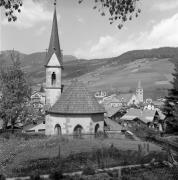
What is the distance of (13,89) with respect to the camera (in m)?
38.3

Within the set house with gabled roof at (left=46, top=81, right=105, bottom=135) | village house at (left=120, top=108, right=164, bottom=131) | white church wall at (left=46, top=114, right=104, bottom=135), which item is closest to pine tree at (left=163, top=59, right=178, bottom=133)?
house with gabled roof at (left=46, top=81, right=105, bottom=135)

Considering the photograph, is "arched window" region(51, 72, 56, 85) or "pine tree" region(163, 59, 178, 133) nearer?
"arched window" region(51, 72, 56, 85)

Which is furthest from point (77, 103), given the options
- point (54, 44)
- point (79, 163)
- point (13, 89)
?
point (79, 163)

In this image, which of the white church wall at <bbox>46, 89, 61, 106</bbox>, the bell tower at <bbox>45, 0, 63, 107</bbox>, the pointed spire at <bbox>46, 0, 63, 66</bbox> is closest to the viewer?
the white church wall at <bbox>46, 89, 61, 106</bbox>

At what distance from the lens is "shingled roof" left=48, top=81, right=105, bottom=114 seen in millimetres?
33969

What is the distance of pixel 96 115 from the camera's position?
34.8m

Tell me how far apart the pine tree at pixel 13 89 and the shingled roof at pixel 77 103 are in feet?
18.1

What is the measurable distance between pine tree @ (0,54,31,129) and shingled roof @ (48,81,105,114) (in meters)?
5.50

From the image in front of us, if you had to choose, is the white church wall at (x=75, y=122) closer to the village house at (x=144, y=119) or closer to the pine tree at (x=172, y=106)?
the pine tree at (x=172, y=106)

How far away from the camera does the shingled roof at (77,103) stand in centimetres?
3397

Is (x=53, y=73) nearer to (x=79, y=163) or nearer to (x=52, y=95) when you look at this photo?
(x=52, y=95)

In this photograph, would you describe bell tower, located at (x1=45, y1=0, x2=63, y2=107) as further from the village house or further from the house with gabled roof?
the village house

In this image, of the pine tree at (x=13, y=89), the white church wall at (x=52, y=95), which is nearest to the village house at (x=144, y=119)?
the white church wall at (x=52, y=95)

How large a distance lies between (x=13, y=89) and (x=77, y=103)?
8.85 metres
